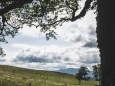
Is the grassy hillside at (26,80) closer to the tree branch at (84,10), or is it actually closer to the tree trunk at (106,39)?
the tree branch at (84,10)

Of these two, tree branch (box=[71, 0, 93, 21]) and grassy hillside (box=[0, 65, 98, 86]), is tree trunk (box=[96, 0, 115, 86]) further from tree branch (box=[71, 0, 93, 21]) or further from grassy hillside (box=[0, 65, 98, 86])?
grassy hillside (box=[0, 65, 98, 86])

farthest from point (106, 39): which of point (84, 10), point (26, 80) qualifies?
point (26, 80)

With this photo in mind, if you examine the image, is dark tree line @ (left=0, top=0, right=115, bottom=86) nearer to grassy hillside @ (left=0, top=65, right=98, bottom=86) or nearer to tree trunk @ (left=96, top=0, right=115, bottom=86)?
tree trunk @ (left=96, top=0, right=115, bottom=86)

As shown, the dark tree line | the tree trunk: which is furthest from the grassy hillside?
the tree trunk

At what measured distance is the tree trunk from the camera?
11.1 meters

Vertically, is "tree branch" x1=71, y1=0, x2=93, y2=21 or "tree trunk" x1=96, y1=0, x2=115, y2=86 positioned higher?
"tree branch" x1=71, y1=0, x2=93, y2=21

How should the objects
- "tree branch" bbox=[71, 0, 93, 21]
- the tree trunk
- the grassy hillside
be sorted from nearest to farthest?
the tree trunk → "tree branch" bbox=[71, 0, 93, 21] → the grassy hillside

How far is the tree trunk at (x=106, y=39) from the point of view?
1109cm

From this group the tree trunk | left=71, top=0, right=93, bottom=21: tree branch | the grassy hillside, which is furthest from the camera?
the grassy hillside

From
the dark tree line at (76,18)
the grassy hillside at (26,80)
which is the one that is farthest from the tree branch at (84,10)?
the grassy hillside at (26,80)

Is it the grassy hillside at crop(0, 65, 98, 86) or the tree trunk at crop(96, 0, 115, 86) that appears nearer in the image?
the tree trunk at crop(96, 0, 115, 86)

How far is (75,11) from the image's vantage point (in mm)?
21062

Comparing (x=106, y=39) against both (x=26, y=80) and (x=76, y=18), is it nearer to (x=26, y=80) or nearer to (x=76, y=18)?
(x=76, y=18)

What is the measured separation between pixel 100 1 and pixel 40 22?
11813 mm
